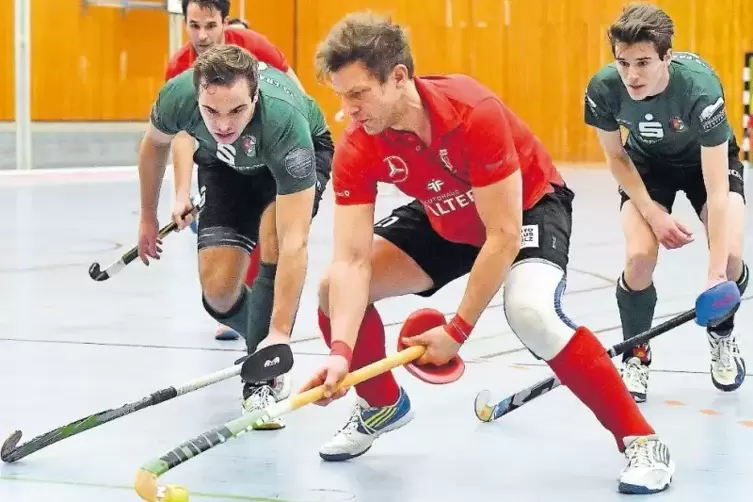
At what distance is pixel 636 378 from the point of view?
3633 mm

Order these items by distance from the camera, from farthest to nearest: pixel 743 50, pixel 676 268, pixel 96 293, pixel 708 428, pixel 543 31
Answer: pixel 543 31, pixel 743 50, pixel 676 268, pixel 96 293, pixel 708 428

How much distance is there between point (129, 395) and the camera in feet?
11.9

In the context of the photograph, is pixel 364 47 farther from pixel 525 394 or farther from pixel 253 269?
pixel 253 269

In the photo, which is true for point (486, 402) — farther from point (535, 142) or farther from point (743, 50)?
point (743, 50)

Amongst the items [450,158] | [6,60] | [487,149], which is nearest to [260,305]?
[450,158]

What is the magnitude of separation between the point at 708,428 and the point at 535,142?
3.04 ft

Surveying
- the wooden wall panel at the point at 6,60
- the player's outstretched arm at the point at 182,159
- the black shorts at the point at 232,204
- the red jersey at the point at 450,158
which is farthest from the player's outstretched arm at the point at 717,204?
the wooden wall panel at the point at 6,60

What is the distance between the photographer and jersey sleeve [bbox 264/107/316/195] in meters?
3.22

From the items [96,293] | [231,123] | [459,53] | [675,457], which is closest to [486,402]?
[675,457]

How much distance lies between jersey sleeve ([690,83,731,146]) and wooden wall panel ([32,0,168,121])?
10.1m

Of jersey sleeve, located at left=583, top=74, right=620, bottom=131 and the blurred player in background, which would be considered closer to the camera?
jersey sleeve, located at left=583, top=74, right=620, bottom=131

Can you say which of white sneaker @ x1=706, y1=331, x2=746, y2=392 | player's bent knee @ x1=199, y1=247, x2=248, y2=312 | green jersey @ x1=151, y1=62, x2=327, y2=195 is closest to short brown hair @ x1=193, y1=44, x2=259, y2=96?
green jersey @ x1=151, y1=62, x2=327, y2=195

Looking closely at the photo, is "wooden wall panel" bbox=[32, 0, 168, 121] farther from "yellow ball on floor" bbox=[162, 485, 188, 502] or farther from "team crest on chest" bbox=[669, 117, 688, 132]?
"yellow ball on floor" bbox=[162, 485, 188, 502]

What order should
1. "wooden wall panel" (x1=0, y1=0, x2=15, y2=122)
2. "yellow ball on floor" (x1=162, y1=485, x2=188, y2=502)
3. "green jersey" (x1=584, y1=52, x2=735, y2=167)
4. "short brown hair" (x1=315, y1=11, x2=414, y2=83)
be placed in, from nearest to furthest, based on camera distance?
"yellow ball on floor" (x1=162, y1=485, x2=188, y2=502), "short brown hair" (x1=315, y1=11, x2=414, y2=83), "green jersey" (x1=584, y1=52, x2=735, y2=167), "wooden wall panel" (x1=0, y1=0, x2=15, y2=122)
